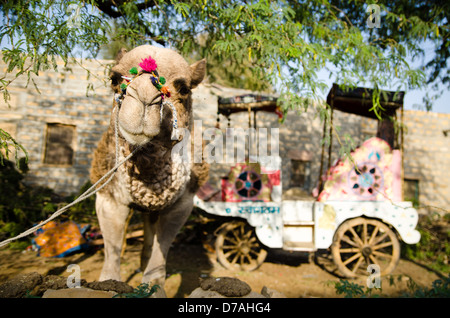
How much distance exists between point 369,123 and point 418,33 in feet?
19.3

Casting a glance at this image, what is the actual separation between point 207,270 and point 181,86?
Answer: 3.79 metres

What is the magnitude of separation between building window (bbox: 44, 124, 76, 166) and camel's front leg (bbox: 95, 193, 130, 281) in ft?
21.7

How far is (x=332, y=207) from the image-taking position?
4668 mm

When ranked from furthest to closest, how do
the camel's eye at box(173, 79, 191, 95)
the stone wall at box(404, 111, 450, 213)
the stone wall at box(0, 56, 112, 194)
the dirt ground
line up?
the stone wall at box(404, 111, 450, 213) → the stone wall at box(0, 56, 112, 194) → the dirt ground → the camel's eye at box(173, 79, 191, 95)

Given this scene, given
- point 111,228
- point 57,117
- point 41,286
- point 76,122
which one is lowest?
point 41,286

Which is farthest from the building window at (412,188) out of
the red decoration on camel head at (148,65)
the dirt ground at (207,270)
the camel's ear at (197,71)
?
the red decoration on camel head at (148,65)

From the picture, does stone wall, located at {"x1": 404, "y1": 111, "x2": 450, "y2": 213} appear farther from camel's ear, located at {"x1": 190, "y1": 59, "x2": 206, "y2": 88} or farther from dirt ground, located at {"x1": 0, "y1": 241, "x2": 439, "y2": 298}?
camel's ear, located at {"x1": 190, "y1": 59, "x2": 206, "y2": 88}

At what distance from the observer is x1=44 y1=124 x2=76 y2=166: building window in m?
7.88

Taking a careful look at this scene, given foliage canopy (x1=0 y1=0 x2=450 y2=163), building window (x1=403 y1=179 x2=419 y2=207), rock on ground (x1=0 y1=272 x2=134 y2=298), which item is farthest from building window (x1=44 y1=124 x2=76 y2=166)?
building window (x1=403 y1=179 x2=419 y2=207)

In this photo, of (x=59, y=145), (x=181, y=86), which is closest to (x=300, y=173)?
(x=59, y=145)

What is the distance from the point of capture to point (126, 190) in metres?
2.14

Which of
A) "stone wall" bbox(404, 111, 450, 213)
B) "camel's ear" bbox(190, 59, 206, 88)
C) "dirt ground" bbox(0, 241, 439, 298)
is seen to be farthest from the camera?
"stone wall" bbox(404, 111, 450, 213)

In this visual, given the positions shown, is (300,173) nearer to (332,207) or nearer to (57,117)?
(332,207)

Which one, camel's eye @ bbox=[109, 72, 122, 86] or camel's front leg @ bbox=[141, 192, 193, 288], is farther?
camel's front leg @ bbox=[141, 192, 193, 288]
